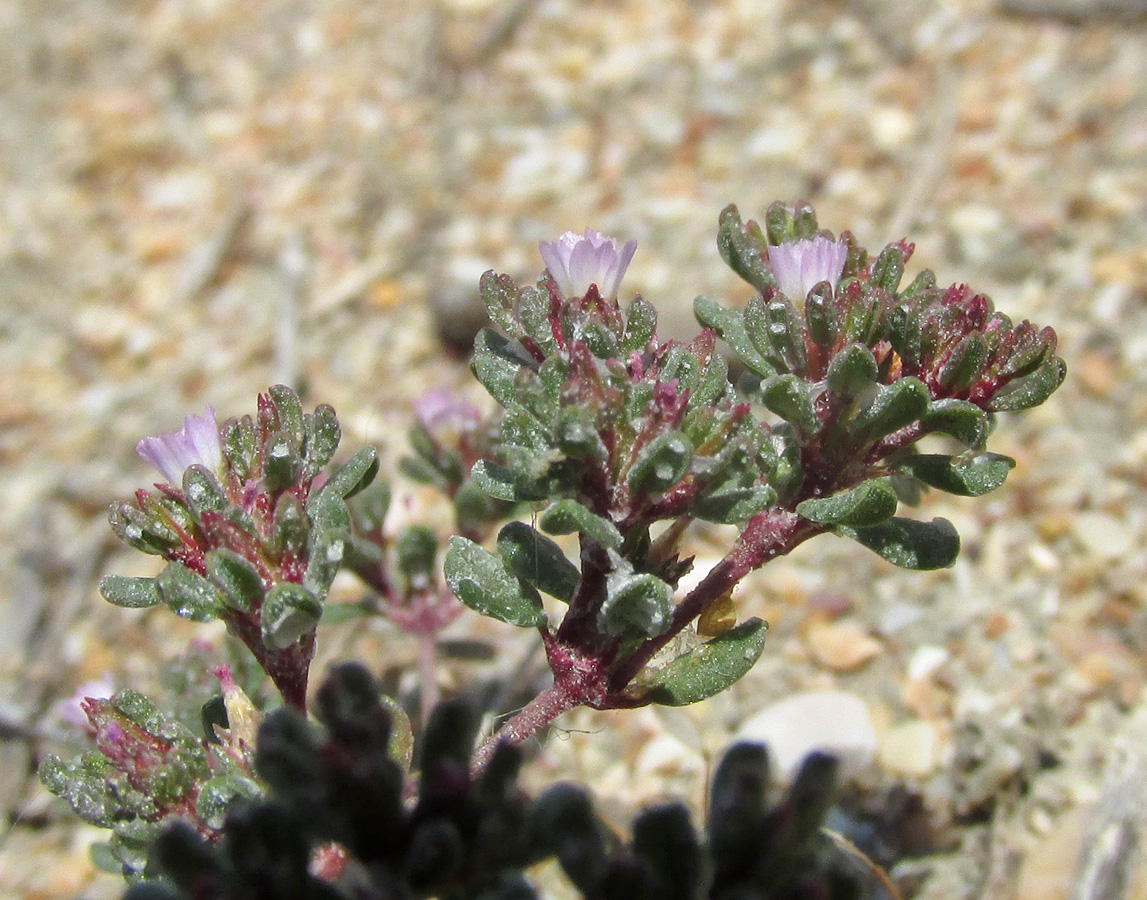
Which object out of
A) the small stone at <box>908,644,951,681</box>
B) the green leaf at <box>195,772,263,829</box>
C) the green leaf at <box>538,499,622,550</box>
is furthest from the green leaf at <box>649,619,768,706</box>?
the small stone at <box>908,644,951,681</box>

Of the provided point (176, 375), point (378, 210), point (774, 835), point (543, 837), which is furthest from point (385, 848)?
point (378, 210)

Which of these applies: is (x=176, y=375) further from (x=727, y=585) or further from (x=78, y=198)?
(x=727, y=585)

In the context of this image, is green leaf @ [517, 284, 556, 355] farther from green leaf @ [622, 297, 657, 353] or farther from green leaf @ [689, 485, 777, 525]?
green leaf @ [689, 485, 777, 525]

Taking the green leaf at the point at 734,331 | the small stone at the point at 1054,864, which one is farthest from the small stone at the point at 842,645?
the green leaf at the point at 734,331

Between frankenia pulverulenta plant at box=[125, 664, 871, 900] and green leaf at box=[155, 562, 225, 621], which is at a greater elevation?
green leaf at box=[155, 562, 225, 621]

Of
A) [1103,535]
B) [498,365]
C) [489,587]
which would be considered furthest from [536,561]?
[1103,535]

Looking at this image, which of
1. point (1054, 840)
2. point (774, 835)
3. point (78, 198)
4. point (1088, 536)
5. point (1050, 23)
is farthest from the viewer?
point (78, 198)
